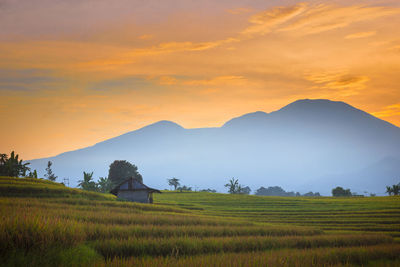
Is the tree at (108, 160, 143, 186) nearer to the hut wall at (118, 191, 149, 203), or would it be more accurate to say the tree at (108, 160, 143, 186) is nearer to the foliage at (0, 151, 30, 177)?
the foliage at (0, 151, 30, 177)

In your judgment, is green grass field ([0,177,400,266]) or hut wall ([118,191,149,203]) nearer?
green grass field ([0,177,400,266])

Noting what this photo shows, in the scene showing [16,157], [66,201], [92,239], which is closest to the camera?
[92,239]

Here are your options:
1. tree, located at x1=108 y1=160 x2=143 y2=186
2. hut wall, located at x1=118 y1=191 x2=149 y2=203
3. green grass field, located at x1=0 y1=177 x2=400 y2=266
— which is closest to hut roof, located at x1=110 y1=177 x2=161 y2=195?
hut wall, located at x1=118 y1=191 x2=149 y2=203

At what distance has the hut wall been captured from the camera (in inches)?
2282

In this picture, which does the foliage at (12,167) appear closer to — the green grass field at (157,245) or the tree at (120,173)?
the tree at (120,173)

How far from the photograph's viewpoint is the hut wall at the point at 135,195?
57963mm

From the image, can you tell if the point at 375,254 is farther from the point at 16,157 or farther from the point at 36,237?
the point at 16,157

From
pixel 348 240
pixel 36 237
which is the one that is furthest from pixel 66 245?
pixel 348 240

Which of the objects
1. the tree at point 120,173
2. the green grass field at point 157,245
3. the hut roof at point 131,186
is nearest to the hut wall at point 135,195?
the hut roof at point 131,186

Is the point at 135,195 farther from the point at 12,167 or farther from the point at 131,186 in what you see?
the point at 12,167

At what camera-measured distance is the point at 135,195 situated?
191 ft

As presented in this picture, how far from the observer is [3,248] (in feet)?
30.8

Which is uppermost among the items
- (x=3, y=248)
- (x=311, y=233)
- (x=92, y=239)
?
(x=3, y=248)

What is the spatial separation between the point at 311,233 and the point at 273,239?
806cm
